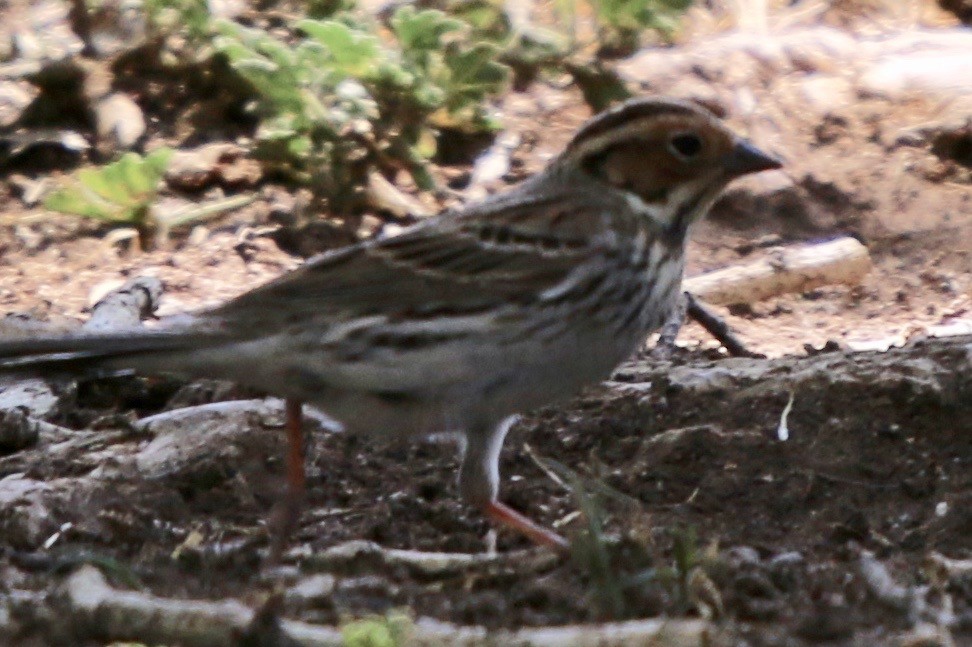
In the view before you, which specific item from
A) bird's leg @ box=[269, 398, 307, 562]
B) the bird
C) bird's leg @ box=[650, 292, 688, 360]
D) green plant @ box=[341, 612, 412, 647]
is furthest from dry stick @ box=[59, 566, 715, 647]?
bird's leg @ box=[650, 292, 688, 360]

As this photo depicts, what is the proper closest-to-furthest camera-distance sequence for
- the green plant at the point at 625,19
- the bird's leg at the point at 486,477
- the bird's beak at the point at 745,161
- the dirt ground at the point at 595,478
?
the dirt ground at the point at 595,478 < the bird's leg at the point at 486,477 < the bird's beak at the point at 745,161 < the green plant at the point at 625,19

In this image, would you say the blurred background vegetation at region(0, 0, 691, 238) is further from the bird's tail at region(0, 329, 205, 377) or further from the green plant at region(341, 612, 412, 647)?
the green plant at region(341, 612, 412, 647)

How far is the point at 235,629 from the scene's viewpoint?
3.46 metres

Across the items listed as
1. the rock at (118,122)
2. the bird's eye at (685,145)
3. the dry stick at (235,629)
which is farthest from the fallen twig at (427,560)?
the rock at (118,122)

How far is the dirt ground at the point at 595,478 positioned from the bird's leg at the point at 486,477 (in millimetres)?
85

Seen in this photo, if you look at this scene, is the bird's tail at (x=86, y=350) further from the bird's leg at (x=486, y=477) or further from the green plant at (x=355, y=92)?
the green plant at (x=355, y=92)

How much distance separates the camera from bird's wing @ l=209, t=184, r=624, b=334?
14.1ft

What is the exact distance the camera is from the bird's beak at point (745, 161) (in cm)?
455

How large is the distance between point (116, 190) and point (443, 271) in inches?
125

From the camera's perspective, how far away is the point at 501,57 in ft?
27.0

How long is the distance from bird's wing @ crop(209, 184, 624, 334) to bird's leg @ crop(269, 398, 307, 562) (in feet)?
0.86

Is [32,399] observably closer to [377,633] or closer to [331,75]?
[331,75]

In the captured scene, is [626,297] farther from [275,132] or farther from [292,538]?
[275,132]

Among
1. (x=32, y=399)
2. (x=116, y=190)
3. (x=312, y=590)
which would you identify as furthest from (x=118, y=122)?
(x=312, y=590)
